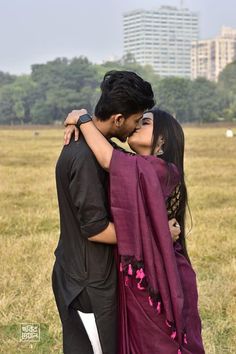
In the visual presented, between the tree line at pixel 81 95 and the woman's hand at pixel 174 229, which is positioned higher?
the woman's hand at pixel 174 229

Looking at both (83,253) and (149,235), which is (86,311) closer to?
(83,253)

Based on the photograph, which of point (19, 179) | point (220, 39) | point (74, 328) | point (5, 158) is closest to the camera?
point (74, 328)

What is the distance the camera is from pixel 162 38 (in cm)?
13200

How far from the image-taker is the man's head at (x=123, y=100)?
2078 millimetres

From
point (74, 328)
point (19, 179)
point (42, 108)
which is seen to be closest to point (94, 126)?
point (74, 328)

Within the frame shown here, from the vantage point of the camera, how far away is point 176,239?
2.33 metres

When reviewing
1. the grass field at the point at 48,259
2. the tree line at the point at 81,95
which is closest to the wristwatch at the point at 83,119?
the grass field at the point at 48,259

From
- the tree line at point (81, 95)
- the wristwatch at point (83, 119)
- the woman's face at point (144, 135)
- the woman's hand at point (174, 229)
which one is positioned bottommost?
the tree line at point (81, 95)

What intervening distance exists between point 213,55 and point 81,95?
70414 mm

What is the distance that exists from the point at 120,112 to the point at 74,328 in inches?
31.6

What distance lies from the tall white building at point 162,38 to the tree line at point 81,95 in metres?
52.2

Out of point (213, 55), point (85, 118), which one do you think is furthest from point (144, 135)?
point (213, 55)

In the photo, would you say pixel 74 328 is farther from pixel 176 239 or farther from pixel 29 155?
pixel 29 155

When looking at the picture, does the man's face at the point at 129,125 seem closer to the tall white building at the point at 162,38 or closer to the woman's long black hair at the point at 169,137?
the woman's long black hair at the point at 169,137
